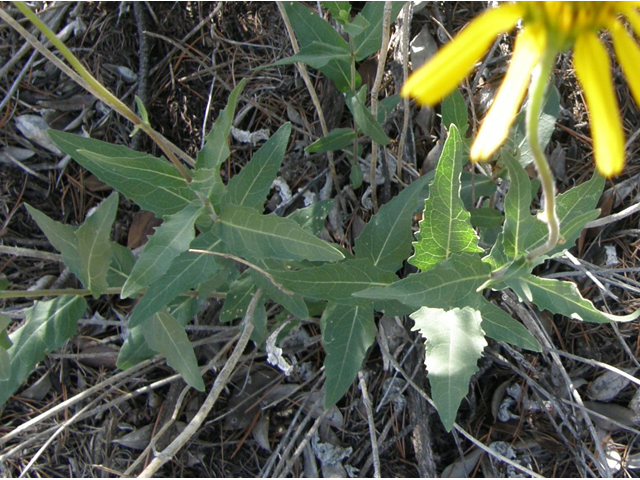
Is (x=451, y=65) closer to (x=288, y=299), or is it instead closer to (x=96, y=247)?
(x=288, y=299)

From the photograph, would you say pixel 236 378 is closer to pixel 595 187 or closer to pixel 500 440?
pixel 500 440

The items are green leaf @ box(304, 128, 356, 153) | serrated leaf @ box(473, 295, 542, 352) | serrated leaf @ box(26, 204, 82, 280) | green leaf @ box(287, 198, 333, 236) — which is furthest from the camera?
green leaf @ box(304, 128, 356, 153)

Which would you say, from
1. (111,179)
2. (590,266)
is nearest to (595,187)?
(590,266)

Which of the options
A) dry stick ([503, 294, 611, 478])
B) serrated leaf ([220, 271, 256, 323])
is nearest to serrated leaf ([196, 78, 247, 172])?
serrated leaf ([220, 271, 256, 323])

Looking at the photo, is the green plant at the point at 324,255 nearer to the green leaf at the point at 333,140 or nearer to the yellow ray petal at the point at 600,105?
the green leaf at the point at 333,140

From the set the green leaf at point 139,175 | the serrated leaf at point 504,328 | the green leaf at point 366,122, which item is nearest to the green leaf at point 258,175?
the green leaf at point 139,175

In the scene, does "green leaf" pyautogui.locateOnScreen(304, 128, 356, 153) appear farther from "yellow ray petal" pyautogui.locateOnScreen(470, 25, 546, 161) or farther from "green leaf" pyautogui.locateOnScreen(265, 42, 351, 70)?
"yellow ray petal" pyautogui.locateOnScreen(470, 25, 546, 161)
